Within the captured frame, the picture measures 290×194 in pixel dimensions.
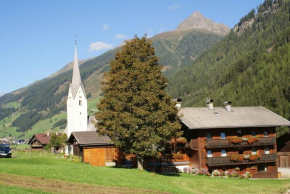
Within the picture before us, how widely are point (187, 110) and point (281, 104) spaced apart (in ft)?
303

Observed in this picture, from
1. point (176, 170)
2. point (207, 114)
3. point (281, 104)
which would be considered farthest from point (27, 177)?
point (281, 104)

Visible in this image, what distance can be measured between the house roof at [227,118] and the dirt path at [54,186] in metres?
21.6

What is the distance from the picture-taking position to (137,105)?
36500 millimetres

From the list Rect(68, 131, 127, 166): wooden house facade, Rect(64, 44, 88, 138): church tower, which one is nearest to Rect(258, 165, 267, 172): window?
Rect(68, 131, 127, 166): wooden house facade

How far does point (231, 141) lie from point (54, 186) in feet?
93.3

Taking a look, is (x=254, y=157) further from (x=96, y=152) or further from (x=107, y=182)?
(x=107, y=182)

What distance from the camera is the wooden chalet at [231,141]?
46094 mm

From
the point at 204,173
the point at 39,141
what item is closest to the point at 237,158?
the point at 204,173

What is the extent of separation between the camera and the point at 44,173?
91.0 ft

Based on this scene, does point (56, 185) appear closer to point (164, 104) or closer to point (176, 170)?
point (164, 104)

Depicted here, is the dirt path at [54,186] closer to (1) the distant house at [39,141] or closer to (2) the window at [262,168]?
(2) the window at [262,168]

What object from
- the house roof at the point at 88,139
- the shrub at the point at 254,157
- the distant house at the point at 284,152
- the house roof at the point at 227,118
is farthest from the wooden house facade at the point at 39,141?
the shrub at the point at 254,157

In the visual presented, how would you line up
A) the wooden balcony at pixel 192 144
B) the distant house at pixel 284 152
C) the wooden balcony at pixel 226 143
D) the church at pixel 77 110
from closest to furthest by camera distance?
the wooden balcony at pixel 226 143, the wooden balcony at pixel 192 144, the distant house at pixel 284 152, the church at pixel 77 110

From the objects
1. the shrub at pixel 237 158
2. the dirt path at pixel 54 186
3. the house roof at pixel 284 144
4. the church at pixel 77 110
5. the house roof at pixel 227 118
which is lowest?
the dirt path at pixel 54 186
